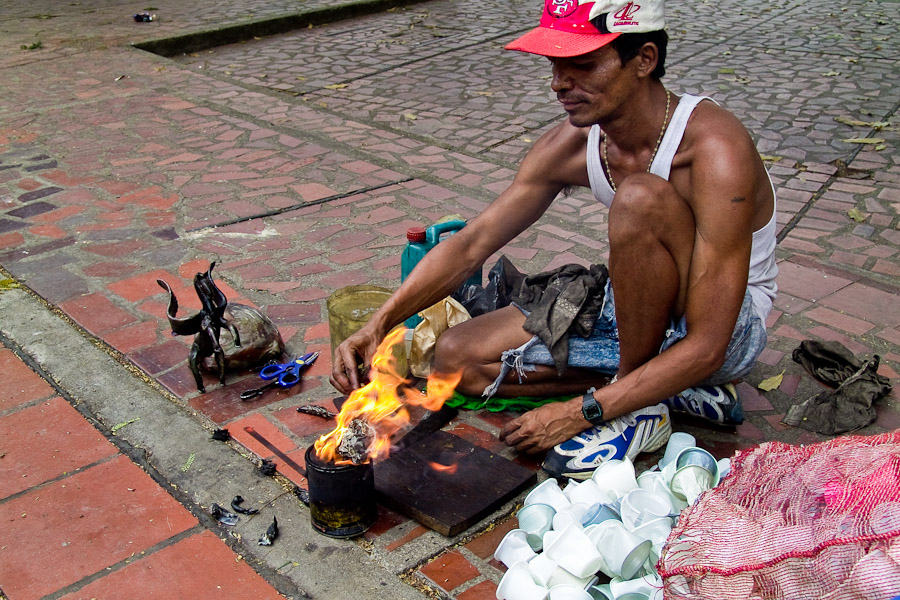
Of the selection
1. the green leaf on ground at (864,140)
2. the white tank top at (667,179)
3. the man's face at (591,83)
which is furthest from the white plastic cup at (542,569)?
the green leaf on ground at (864,140)

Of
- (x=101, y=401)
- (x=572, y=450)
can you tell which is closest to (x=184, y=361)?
(x=101, y=401)

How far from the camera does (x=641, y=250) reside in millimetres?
2498

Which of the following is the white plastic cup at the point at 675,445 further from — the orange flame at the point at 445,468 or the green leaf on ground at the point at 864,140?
the green leaf on ground at the point at 864,140

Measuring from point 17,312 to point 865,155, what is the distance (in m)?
5.10

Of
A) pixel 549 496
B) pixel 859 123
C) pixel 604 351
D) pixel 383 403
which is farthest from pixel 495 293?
pixel 859 123

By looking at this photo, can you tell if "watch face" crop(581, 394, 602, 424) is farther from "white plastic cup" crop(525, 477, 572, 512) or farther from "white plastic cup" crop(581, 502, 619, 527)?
"white plastic cup" crop(581, 502, 619, 527)

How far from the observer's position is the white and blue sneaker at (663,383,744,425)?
278 cm

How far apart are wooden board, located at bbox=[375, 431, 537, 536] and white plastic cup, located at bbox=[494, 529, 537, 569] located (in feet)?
0.59

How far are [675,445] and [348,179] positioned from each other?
123 inches

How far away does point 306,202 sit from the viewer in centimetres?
482

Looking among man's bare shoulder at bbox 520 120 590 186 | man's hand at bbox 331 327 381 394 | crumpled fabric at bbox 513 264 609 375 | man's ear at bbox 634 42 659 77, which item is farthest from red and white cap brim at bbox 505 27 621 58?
man's hand at bbox 331 327 381 394

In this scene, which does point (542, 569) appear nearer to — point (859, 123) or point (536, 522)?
point (536, 522)

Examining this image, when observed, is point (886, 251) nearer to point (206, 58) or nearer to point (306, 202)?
point (306, 202)

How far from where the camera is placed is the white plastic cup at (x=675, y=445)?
8.44ft
